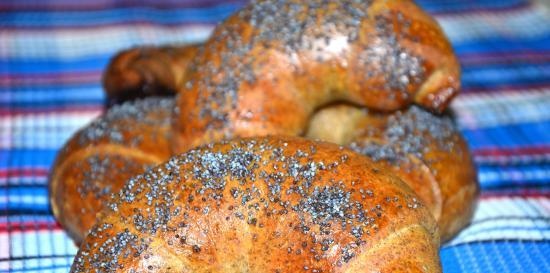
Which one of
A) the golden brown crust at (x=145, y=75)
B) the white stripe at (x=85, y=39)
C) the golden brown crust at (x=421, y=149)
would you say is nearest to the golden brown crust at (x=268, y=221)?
the golden brown crust at (x=421, y=149)

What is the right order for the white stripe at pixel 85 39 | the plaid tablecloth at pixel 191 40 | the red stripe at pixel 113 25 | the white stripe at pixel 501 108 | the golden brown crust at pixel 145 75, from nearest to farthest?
the plaid tablecloth at pixel 191 40
the golden brown crust at pixel 145 75
the white stripe at pixel 501 108
the white stripe at pixel 85 39
the red stripe at pixel 113 25

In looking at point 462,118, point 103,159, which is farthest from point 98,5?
point 462,118

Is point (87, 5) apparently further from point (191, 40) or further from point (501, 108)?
point (501, 108)

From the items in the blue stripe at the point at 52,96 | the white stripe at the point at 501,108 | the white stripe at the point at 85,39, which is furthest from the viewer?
the white stripe at the point at 85,39

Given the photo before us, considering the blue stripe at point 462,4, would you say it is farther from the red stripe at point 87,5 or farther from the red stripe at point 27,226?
the red stripe at point 27,226

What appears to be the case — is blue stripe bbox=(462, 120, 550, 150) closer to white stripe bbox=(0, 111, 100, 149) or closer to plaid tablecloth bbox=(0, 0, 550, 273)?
→ plaid tablecloth bbox=(0, 0, 550, 273)

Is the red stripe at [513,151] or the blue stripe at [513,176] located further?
the red stripe at [513,151]
